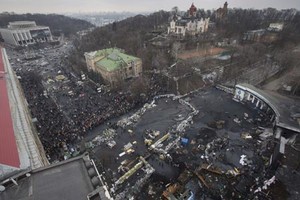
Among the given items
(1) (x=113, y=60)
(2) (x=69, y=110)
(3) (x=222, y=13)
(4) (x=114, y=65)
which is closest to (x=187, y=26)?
(3) (x=222, y=13)

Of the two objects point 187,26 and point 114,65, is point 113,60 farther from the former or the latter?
point 187,26

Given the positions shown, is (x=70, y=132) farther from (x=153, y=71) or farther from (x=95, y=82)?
(x=153, y=71)

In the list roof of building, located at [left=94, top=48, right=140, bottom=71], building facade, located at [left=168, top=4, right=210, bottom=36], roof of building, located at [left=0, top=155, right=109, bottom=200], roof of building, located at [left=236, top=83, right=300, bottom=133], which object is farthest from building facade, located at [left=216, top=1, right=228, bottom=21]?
roof of building, located at [left=0, top=155, right=109, bottom=200]

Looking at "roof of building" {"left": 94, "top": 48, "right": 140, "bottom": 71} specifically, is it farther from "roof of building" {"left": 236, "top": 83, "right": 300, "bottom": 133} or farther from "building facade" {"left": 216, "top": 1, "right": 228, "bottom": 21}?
"building facade" {"left": 216, "top": 1, "right": 228, "bottom": 21}

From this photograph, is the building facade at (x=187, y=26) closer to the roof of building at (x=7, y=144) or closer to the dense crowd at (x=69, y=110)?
the dense crowd at (x=69, y=110)

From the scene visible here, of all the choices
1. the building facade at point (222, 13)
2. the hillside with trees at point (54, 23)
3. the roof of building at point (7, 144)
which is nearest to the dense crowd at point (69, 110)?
the roof of building at point (7, 144)

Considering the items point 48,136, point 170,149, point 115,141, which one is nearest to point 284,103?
point 170,149
